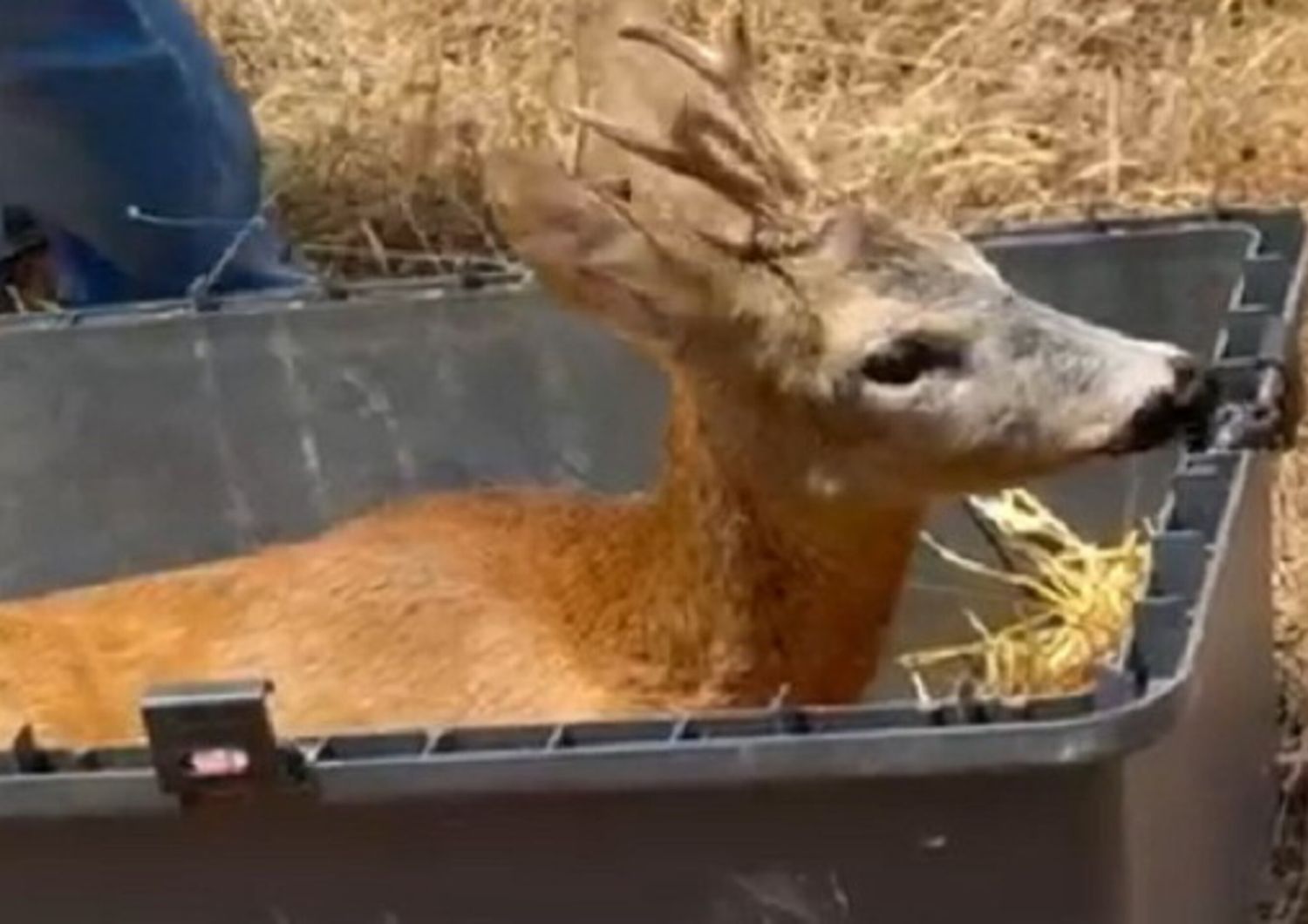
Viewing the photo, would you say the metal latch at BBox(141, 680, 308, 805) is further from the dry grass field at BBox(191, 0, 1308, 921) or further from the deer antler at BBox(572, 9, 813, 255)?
the dry grass field at BBox(191, 0, 1308, 921)

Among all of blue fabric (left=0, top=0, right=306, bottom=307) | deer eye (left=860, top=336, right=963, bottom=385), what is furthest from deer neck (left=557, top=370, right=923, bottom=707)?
blue fabric (left=0, top=0, right=306, bottom=307)

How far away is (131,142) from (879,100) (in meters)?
0.95

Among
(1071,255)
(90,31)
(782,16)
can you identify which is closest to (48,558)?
(90,31)

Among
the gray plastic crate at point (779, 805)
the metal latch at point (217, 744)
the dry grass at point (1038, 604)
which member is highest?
the metal latch at point (217, 744)

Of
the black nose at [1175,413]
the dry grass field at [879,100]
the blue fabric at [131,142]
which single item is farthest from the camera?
the dry grass field at [879,100]

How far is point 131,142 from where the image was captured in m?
3.72

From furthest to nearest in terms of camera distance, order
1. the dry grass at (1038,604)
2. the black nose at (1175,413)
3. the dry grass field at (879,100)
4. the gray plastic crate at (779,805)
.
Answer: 1. the dry grass field at (879,100)
2. the dry grass at (1038,604)
3. the black nose at (1175,413)
4. the gray plastic crate at (779,805)

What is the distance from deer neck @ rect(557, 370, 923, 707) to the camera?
8.71 feet

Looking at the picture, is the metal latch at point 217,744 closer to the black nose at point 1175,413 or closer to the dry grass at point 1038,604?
the black nose at point 1175,413

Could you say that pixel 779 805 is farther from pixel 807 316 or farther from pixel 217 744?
pixel 807 316

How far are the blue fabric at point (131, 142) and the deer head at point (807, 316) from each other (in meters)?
1.07

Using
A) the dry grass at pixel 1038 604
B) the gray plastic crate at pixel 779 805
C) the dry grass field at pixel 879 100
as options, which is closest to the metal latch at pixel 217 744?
the gray plastic crate at pixel 779 805

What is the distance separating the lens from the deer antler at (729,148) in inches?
101

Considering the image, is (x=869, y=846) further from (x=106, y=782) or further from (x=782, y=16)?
(x=782, y=16)
